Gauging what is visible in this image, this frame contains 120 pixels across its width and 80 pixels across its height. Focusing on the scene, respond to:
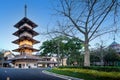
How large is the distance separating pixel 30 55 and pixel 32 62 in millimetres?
3030

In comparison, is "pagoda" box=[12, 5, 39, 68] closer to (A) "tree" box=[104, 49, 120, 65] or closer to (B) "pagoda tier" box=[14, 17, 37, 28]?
(B) "pagoda tier" box=[14, 17, 37, 28]

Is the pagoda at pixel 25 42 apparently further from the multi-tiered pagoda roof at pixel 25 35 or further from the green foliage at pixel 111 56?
the green foliage at pixel 111 56

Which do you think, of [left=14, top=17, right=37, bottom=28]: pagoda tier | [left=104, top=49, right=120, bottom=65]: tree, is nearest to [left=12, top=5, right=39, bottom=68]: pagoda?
[left=14, top=17, right=37, bottom=28]: pagoda tier

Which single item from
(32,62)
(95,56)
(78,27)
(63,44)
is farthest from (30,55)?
(78,27)

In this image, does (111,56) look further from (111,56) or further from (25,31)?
(25,31)

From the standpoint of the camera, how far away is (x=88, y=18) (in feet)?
113

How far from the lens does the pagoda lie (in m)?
95.9

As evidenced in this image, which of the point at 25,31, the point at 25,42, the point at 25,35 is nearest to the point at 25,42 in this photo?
the point at 25,42

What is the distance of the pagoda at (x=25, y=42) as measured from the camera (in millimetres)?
95938

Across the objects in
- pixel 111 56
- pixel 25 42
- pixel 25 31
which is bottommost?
pixel 111 56

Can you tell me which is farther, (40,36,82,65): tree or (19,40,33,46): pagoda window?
(19,40,33,46): pagoda window

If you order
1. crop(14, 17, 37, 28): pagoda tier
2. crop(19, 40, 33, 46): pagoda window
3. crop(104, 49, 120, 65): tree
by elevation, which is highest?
crop(14, 17, 37, 28): pagoda tier

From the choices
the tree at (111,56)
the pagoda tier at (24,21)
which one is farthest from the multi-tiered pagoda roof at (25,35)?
the tree at (111,56)

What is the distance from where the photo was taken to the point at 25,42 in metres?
96.6
